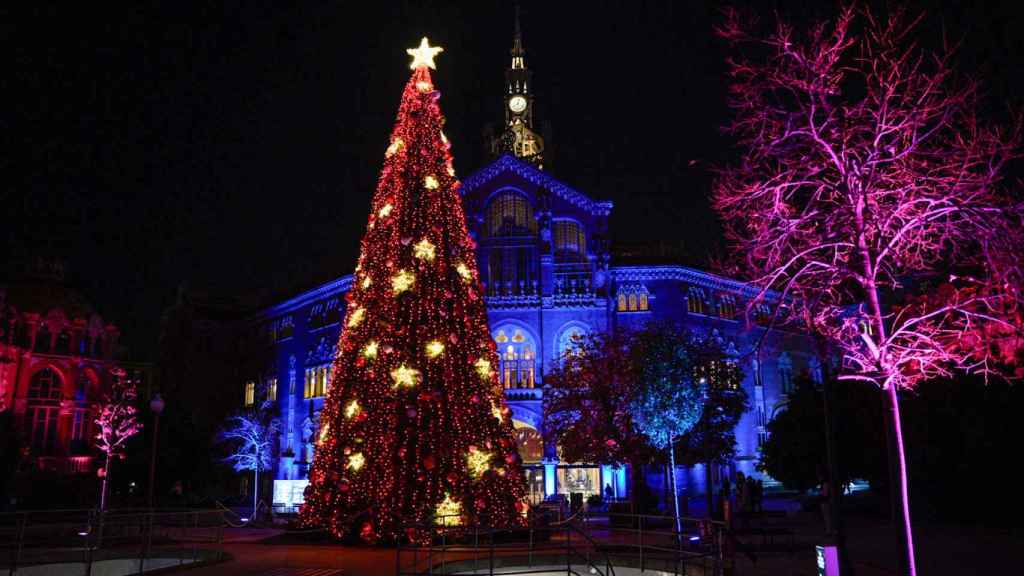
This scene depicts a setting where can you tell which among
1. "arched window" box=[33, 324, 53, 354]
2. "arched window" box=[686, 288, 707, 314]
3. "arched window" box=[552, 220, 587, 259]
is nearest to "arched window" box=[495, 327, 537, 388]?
"arched window" box=[552, 220, 587, 259]

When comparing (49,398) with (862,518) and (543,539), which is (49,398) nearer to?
(543,539)

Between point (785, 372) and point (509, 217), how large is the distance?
77.1 feet

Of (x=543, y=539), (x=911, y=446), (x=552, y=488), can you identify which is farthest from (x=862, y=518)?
(x=543, y=539)

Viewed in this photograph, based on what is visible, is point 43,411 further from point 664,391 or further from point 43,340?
point 664,391

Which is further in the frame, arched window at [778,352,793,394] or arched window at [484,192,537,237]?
arched window at [778,352,793,394]

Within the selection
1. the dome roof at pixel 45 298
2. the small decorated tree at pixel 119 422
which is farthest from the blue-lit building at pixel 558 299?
the dome roof at pixel 45 298

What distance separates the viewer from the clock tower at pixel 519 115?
264 ft

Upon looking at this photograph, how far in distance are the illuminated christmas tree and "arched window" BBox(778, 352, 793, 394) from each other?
3819 cm

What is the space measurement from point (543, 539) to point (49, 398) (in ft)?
192

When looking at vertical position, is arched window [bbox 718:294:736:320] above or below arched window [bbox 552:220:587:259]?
below

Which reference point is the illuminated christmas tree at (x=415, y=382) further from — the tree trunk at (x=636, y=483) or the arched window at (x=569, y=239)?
the arched window at (x=569, y=239)

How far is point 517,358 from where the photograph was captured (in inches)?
1794

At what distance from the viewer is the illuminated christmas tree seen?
18438 mm

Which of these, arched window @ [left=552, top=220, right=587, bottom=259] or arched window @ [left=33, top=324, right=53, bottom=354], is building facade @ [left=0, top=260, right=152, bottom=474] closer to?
arched window @ [left=33, top=324, right=53, bottom=354]
